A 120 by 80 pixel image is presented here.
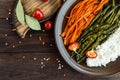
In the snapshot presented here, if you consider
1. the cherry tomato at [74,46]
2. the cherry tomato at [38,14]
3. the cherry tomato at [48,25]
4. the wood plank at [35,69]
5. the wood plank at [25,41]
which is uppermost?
the cherry tomato at [38,14]

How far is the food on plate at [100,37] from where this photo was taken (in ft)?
5.35

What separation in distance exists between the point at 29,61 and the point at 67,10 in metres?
0.40

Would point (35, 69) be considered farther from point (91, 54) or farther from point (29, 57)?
point (91, 54)

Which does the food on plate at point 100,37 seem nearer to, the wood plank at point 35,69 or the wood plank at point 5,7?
the wood plank at point 35,69

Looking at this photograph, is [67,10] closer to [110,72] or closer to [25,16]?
[25,16]

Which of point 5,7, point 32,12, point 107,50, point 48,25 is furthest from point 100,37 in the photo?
point 5,7

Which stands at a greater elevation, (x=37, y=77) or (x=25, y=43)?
(x=25, y=43)

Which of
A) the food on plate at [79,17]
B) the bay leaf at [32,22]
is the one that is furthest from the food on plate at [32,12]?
the food on plate at [79,17]

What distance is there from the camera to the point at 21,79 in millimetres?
1745

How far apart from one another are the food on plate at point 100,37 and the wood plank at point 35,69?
5.0 inches

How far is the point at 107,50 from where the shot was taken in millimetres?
1652

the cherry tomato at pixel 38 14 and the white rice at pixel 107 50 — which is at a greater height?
the cherry tomato at pixel 38 14

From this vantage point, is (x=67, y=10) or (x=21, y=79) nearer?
(x=67, y=10)

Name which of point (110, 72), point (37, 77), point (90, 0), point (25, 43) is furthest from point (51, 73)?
point (90, 0)
